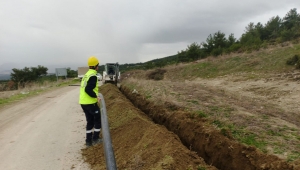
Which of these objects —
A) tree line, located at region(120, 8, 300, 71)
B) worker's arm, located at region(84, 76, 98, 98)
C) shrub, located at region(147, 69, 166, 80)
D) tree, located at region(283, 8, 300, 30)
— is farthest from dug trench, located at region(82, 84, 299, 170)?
tree, located at region(283, 8, 300, 30)

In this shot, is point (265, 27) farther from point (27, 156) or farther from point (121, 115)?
point (27, 156)

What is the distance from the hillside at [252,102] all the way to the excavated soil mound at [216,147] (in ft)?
0.48

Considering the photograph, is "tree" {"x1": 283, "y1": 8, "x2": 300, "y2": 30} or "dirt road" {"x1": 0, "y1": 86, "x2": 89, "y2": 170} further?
"tree" {"x1": 283, "y1": 8, "x2": 300, "y2": 30}

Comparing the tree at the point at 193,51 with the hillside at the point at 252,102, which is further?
the tree at the point at 193,51

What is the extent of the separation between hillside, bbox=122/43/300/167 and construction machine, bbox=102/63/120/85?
7.16 m

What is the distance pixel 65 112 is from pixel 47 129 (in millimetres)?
3095

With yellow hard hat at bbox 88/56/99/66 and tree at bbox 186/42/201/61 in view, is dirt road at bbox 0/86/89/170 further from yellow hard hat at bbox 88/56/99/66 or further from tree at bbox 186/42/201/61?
tree at bbox 186/42/201/61

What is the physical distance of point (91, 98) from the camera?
601cm

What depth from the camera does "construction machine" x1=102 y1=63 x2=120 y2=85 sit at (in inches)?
975

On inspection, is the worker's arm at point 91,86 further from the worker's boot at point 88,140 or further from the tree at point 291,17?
the tree at point 291,17

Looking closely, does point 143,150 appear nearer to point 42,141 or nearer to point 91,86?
point 91,86

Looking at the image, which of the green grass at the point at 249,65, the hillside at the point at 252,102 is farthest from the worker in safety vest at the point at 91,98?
the green grass at the point at 249,65

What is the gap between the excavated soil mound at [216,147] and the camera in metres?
4.06

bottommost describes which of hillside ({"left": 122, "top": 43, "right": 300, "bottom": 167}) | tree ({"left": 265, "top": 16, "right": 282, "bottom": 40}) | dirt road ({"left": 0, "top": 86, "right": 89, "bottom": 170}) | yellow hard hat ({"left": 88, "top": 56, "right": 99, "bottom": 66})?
dirt road ({"left": 0, "top": 86, "right": 89, "bottom": 170})
